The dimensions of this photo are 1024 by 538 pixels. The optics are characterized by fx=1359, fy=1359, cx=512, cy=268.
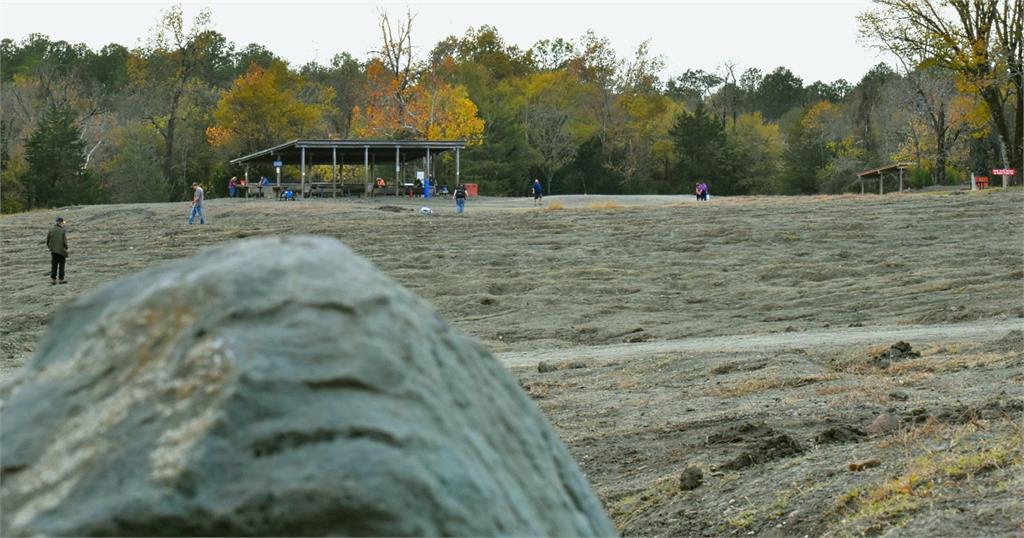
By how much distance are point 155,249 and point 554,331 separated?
54.7 ft

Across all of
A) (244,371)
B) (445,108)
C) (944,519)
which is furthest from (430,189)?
(244,371)

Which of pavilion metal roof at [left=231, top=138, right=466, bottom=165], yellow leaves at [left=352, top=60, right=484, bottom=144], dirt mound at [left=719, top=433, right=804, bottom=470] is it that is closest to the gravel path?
dirt mound at [left=719, top=433, right=804, bottom=470]

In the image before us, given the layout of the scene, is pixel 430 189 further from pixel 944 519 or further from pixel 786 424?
pixel 944 519

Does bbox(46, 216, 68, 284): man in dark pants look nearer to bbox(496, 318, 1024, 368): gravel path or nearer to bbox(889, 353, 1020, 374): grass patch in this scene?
bbox(496, 318, 1024, 368): gravel path

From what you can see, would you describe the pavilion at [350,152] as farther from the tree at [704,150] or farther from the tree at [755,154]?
the tree at [755,154]

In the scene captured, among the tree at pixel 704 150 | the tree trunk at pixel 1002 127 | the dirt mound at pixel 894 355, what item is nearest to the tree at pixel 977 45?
the tree trunk at pixel 1002 127

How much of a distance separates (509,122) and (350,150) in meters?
21.4

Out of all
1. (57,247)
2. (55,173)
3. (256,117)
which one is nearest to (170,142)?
(256,117)

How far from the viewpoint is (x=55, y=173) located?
67.1 metres

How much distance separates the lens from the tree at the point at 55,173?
6662 cm

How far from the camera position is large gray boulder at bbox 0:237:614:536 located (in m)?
1.83

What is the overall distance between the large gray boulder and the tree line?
63.6 m

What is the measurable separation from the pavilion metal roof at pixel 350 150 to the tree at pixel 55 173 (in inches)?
306

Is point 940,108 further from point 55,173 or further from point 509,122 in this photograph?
point 55,173
